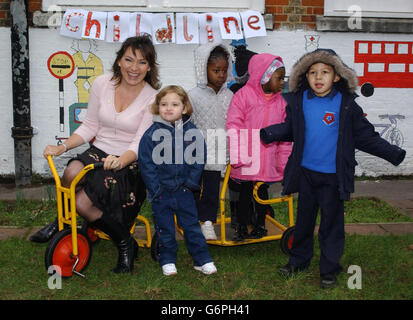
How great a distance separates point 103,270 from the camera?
420 cm

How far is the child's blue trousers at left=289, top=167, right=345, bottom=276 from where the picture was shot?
12.5 feet

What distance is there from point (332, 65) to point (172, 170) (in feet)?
4.71

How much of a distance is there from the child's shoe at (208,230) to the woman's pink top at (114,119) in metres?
0.98

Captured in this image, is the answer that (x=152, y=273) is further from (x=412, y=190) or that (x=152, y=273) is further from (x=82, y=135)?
(x=412, y=190)

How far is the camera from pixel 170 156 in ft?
13.0

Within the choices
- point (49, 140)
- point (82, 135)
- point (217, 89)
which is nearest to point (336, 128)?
point (217, 89)

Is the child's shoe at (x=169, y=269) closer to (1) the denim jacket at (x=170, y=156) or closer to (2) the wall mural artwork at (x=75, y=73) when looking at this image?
(1) the denim jacket at (x=170, y=156)

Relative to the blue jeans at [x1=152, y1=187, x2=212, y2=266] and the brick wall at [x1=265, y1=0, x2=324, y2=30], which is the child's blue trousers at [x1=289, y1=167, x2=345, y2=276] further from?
the brick wall at [x1=265, y1=0, x2=324, y2=30]

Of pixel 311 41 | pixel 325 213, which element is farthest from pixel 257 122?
pixel 311 41

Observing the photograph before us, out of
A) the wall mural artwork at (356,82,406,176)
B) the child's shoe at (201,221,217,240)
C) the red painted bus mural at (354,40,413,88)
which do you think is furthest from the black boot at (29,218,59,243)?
the red painted bus mural at (354,40,413,88)

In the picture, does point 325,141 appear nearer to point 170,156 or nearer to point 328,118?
point 328,118

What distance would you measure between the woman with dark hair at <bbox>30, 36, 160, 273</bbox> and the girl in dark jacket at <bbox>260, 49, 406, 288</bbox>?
1.11 m
